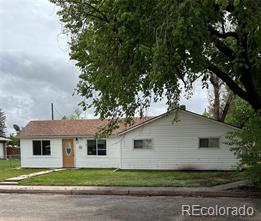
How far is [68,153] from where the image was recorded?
2903 cm

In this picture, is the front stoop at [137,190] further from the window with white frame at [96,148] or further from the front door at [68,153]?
the front door at [68,153]

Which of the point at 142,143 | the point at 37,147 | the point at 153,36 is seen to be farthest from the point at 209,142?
the point at 153,36

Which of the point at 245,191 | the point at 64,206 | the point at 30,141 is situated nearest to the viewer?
the point at 64,206

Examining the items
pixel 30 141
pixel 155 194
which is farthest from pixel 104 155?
pixel 155 194

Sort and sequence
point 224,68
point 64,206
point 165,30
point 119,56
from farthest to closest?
point 224,68 → point 64,206 → point 119,56 → point 165,30

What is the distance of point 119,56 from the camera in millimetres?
12219

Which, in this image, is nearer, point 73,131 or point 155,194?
point 155,194

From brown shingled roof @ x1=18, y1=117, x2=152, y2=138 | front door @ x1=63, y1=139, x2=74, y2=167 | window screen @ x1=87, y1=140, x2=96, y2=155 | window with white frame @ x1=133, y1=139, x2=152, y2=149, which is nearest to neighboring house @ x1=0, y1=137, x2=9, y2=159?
brown shingled roof @ x1=18, y1=117, x2=152, y2=138

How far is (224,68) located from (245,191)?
644 centimetres

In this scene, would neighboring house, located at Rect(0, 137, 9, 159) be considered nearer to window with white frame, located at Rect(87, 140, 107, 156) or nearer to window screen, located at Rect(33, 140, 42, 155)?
window screen, located at Rect(33, 140, 42, 155)

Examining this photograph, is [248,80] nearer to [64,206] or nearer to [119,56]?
[119,56]

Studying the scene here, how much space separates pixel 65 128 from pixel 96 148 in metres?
3.24

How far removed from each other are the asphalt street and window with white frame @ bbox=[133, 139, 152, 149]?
11.0 metres

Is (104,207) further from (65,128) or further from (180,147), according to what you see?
(65,128)
